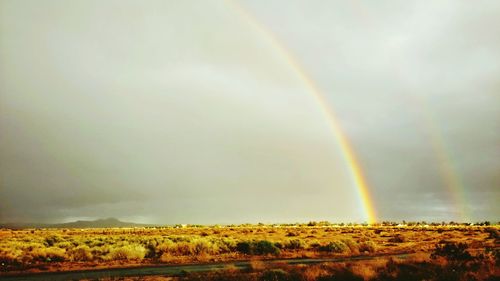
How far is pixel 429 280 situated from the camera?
2028 centimetres

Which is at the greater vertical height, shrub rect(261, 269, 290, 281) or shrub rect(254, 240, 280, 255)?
shrub rect(254, 240, 280, 255)

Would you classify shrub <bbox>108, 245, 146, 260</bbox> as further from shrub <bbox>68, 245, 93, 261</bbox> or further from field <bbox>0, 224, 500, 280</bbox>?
shrub <bbox>68, 245, 93, 261</bbox>

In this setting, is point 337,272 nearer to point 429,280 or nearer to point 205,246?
point 429,280

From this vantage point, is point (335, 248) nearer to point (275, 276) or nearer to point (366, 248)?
point (366, 248)

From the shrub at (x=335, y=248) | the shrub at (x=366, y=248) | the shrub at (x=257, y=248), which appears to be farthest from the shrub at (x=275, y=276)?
the shrub at (x=366, y=248)

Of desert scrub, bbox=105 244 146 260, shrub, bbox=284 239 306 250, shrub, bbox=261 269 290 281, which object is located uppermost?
shrub, bbox=284 239 306 250

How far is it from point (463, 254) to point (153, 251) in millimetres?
25784

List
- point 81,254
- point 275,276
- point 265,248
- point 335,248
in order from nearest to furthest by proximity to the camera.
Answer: point 275,276
point 81,254
point 265,248
point 335,248

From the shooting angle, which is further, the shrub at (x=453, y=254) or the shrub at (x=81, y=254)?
the shrub at (x=81, y=254)

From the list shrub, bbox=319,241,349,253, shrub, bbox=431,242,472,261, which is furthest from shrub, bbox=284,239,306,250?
shrub, bbox=431,242,472,261

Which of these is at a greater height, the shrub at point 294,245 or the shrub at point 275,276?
the shrub at point 294,245

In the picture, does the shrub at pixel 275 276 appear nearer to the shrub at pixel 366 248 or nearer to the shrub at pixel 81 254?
the shrub at pixel 81 254

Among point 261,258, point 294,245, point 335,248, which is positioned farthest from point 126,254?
point 335,248

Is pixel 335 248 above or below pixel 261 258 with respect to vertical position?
above
